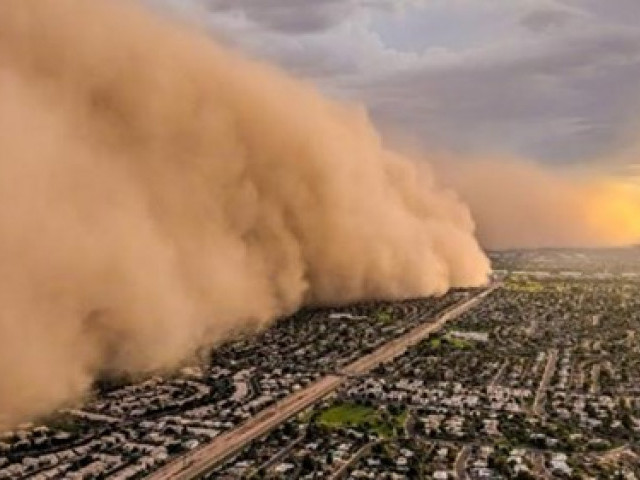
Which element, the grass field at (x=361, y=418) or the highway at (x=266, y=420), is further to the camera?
the grass field at (x=361, y=418)

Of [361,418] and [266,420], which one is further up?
[266,420]

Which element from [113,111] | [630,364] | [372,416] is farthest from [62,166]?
[630,364]

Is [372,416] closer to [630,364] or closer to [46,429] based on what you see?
[46,429]

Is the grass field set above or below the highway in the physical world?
below

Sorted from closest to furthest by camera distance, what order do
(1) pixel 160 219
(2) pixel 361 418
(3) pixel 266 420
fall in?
1. (3) pixel 266 420
2. (2) pixel 361 418
3. (1) pixel 160 219

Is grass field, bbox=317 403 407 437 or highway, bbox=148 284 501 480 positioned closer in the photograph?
highway, bbox=148 284 501 480

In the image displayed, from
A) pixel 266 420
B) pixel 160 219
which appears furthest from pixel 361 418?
pixel 160 219

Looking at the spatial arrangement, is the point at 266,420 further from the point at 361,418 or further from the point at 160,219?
the point at 160,219

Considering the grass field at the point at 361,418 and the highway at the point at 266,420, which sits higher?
the highway at the point at 266,420
